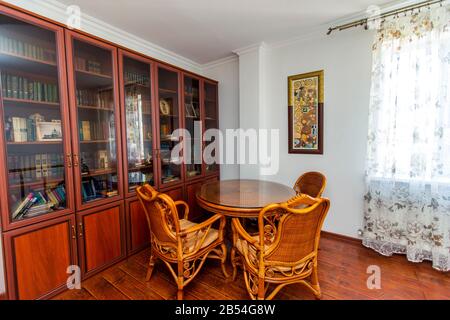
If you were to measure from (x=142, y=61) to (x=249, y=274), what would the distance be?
7.64 ft

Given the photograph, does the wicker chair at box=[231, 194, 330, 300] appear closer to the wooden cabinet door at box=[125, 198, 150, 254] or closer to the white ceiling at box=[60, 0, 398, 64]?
the wooden cabinet door at box=[125, 198, 150, 254]

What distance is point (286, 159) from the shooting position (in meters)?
3.02

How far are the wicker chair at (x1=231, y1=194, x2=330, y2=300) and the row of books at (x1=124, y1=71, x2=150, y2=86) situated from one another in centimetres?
189

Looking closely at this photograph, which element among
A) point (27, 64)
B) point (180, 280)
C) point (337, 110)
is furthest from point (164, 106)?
point (337, 110)

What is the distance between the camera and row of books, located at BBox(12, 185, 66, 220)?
1.63m

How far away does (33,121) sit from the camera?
68.4 inches

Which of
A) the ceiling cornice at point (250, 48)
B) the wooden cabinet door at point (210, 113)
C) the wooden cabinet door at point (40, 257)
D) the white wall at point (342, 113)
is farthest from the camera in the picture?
the wooden cabinet door at point (210, 113)

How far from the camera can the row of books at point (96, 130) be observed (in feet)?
6.63

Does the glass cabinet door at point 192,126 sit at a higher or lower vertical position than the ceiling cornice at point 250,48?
lower

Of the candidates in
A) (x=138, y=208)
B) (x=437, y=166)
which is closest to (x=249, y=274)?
(x=138, y=208)

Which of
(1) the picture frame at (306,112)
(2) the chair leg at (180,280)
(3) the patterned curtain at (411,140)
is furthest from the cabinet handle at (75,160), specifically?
(3) the patterned curtain at (411,140)

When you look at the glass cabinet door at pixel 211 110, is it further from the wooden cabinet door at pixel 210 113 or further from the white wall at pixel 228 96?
the white wall at pixel 228 96

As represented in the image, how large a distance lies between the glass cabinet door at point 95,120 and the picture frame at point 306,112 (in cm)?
211

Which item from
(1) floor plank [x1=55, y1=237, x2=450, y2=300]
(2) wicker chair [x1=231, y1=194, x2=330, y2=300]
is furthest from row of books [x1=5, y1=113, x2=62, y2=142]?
(2) wicker chair [x1=231, y1=194, x2=330, y2=300]
